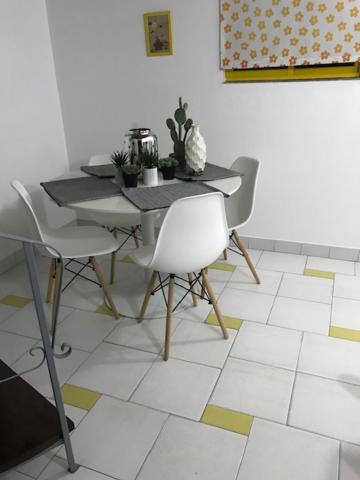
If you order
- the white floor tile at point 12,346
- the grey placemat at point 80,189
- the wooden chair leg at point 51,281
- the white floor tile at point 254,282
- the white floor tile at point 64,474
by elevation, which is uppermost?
the grey placemat at point 80,189

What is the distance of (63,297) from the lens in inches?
109

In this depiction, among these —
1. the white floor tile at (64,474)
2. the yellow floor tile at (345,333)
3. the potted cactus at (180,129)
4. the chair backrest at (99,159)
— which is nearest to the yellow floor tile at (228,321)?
the yellow floor tile at (345,333)

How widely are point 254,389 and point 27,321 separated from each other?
1430 mm

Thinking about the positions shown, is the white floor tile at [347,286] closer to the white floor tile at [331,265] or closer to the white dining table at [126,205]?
the white floor tile at [331,265]

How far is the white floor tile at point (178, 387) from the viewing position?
1.87m

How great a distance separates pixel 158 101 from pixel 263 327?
1.94m

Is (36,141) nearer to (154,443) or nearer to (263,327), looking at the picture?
(263,327)

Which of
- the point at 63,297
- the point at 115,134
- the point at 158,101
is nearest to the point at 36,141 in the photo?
the point at 115,134

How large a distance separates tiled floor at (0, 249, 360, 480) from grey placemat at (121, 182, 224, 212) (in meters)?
0.80

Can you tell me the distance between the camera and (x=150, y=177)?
7.59 ft

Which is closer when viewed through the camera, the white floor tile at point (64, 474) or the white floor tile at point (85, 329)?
the white floor tile at point (64, 474)

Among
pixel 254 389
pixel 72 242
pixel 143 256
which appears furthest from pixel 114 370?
pixel 72 242

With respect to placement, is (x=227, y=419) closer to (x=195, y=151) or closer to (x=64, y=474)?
(x=64, y=474)

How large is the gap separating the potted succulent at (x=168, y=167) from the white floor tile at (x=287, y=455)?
1.39m
